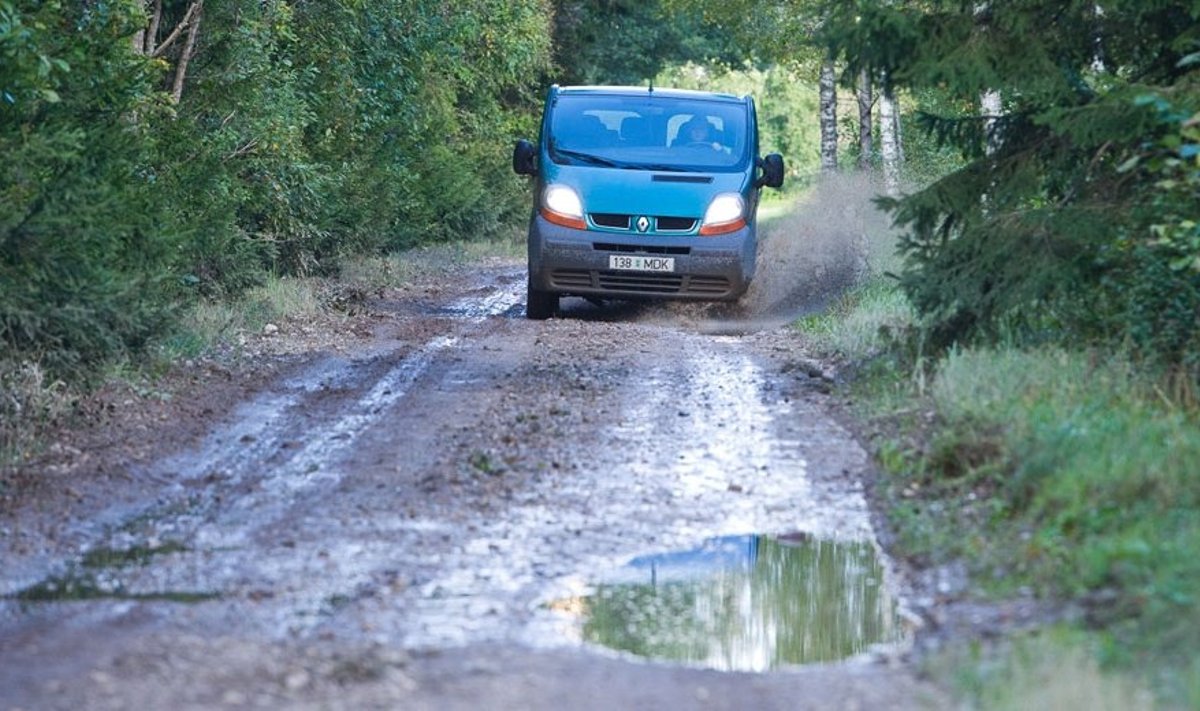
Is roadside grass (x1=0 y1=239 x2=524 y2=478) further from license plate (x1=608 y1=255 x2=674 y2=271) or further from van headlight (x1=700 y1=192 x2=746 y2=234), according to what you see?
van headlight (x1=700 y1=192 x2=746 y2=234)

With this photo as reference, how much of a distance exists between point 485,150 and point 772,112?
48.6 meters

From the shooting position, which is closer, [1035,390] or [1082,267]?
[1035,390]

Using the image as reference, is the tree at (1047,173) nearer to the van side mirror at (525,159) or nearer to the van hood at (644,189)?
the van hood at (644,189)

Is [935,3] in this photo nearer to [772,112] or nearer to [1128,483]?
[1128,483]

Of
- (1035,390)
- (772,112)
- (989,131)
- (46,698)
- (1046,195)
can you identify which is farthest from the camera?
(772,112)

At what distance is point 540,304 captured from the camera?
16609 mm

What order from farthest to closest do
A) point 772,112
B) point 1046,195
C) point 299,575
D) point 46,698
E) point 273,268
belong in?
1. point 772,112
2. point 273,268
3. point 1046,195
4. point 299,575
5. point 46,698

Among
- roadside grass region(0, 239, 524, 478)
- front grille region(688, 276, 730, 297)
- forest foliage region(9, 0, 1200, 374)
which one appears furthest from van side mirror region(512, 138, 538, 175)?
forest foliage region(9, 0, 1200, 374)

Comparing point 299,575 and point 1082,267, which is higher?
point 1082,267

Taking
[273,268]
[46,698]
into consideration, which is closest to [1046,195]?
[46,698]

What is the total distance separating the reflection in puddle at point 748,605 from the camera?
5543mm

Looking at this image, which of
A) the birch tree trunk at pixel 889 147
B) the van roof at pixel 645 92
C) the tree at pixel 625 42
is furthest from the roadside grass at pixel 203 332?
the tree at pixel 625 42

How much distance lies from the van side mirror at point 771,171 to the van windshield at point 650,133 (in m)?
0.23

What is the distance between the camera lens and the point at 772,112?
266 ft
